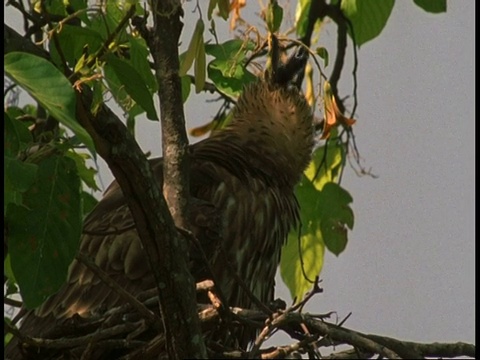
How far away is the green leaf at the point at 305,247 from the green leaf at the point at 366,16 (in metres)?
0.57

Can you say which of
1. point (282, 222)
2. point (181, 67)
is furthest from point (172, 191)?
point (282, 222)

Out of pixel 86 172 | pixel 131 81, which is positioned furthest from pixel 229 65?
pixel 131 81

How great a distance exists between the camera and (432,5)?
260 cm

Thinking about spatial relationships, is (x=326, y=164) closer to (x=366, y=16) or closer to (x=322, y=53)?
(x=366, y=16)

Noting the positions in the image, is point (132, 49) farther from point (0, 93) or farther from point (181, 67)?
point (0, 93)

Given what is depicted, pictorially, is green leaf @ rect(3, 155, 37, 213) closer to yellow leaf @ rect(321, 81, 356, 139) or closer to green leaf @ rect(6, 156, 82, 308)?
green leaf @ rect(6, 156, 82, 308)

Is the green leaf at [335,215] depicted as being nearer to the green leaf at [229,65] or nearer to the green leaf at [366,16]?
the green leaf at [366,16]

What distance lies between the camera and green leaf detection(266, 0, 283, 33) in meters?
2.49

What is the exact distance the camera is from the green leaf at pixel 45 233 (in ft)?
6.03

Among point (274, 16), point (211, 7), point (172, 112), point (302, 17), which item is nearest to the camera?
point (211, 7)

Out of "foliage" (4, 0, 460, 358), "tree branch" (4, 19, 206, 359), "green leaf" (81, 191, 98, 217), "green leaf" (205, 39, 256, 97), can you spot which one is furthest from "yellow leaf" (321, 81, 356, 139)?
"tree branch" (4, 19, 206, 359)

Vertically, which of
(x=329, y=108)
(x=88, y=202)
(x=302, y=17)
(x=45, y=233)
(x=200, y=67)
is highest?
(x=302, y=17)

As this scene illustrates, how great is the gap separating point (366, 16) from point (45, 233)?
131 cm

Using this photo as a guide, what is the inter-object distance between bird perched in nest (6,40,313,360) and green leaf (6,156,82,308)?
39cm
